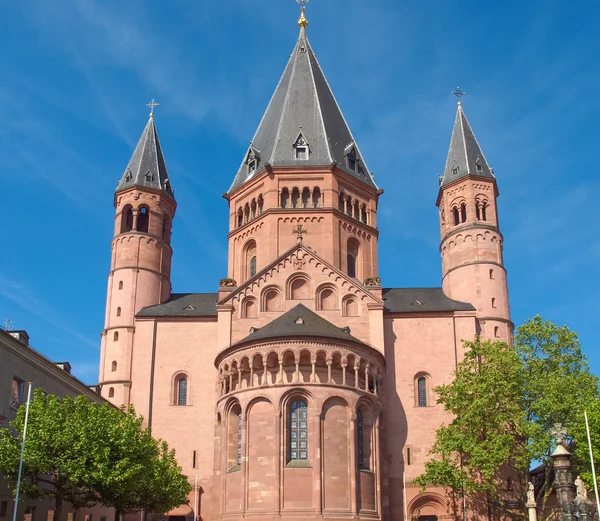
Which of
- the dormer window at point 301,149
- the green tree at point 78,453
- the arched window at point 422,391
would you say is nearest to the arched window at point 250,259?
the dormer window at point 301,149

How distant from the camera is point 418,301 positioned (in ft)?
182

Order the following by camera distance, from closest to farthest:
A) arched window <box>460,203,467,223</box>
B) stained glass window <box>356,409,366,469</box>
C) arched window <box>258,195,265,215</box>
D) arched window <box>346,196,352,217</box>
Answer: stained glass window <box>356,409,366,469</box> < arched window <box>460,203,467,223</box> < arched window <box>258,195,265,215</box> < arched window <box>346,196,352,217</box>

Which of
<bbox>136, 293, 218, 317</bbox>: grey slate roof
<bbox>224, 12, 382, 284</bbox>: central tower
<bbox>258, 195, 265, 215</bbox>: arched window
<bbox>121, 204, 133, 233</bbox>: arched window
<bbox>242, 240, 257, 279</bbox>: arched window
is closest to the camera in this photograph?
<bbox>136, 293, 218, 317</bbox>: grey slate roof

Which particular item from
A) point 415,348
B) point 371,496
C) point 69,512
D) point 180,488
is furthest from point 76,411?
point 415,348

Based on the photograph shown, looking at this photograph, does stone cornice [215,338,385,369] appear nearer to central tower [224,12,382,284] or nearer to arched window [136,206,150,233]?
central tower [224,12,382,284]

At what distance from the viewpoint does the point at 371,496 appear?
43.1 m

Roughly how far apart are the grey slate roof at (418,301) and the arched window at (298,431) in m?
13.2

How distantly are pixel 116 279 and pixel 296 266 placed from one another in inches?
608

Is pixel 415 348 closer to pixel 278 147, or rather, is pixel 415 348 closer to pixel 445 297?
pixel 445 297

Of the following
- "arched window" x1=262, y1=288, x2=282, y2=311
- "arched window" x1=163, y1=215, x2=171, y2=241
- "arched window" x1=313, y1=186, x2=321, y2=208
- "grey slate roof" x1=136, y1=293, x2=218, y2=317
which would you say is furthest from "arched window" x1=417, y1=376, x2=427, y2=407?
"arched window" x1=163, y1=215, x2=171, y2=241

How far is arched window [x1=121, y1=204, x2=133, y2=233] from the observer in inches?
2381

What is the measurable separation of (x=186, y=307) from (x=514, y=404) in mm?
26117

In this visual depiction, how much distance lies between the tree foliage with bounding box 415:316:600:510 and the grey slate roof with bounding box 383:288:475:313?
8.96 metres

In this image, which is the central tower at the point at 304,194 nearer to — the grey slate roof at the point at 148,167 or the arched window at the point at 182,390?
the grey slate roof at the point at 148,167
